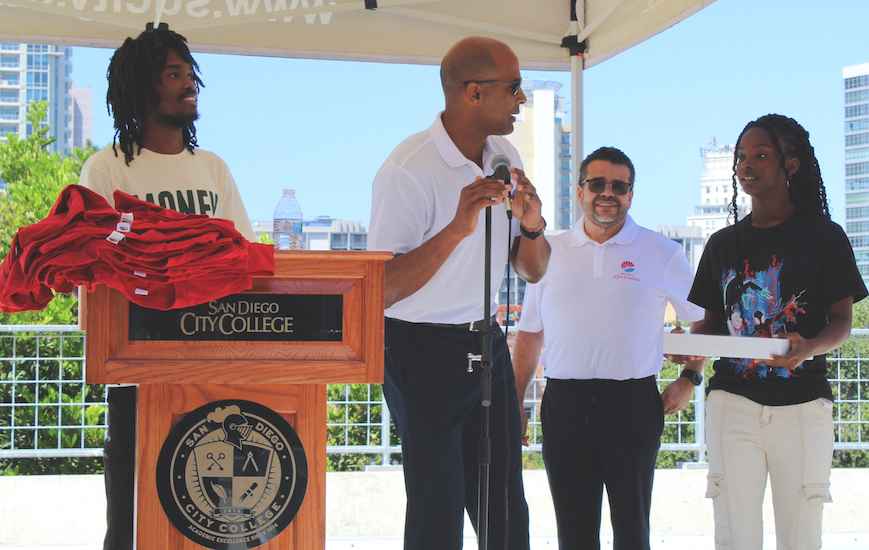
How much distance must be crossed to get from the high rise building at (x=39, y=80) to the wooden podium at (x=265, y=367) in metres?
89.6

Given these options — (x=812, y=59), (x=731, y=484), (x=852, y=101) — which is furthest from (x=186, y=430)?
(x=852, y=101)

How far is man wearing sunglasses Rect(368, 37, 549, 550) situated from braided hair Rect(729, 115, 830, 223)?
0.95 m

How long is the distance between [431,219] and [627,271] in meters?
0.93

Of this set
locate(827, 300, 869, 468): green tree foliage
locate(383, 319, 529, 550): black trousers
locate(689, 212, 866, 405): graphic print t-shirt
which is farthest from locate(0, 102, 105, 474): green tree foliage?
locate(827, 300, 869, 468): green tree foliage

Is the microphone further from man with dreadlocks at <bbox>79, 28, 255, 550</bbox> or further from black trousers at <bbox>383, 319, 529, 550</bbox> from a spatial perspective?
man with dreadlocks at <bbox>79, 28, 255, 550</bbox>

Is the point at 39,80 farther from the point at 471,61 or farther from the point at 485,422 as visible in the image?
the point at 485,422

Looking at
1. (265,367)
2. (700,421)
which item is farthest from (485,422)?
(700,421)

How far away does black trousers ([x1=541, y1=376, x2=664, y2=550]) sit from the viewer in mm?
2455

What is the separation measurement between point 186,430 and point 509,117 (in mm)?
1151

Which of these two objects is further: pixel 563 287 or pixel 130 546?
pixel 563 287

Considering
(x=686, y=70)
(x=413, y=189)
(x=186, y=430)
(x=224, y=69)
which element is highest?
(x=686, y=70)

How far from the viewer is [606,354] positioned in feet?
8.30

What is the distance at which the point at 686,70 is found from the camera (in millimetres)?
62344

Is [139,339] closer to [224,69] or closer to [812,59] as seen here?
[224,69]
